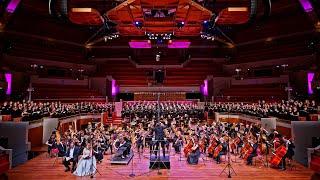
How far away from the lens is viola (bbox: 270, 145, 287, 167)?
10.7 metres

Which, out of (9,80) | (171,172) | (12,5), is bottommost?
(171,172)

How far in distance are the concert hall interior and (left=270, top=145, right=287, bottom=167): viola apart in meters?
0.06

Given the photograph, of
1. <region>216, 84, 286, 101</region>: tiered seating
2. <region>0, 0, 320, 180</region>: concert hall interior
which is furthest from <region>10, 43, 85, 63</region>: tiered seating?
<region>216, 84, 286, 101</region>: tiered seating

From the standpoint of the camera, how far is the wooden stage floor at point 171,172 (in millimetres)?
9984

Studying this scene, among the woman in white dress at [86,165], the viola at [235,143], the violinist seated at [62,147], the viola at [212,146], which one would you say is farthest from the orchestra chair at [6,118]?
the viola at [235,143]

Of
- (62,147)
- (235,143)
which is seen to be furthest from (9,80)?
(235,143)

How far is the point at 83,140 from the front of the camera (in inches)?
440

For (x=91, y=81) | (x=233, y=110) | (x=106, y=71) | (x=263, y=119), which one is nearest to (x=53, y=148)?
(x=263, y=119)

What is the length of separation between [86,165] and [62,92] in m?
16.9

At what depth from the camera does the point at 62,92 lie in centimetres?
2569

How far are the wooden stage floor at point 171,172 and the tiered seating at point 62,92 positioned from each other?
42.8ft

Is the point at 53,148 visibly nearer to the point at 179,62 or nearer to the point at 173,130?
the point at 173,130

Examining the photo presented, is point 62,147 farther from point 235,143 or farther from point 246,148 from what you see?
point 246,148

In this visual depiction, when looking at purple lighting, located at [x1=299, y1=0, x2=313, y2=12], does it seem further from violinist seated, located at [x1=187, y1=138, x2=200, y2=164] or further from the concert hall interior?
violinist seated, located at [x1=187, y1=138, x2=200, y2=164]
